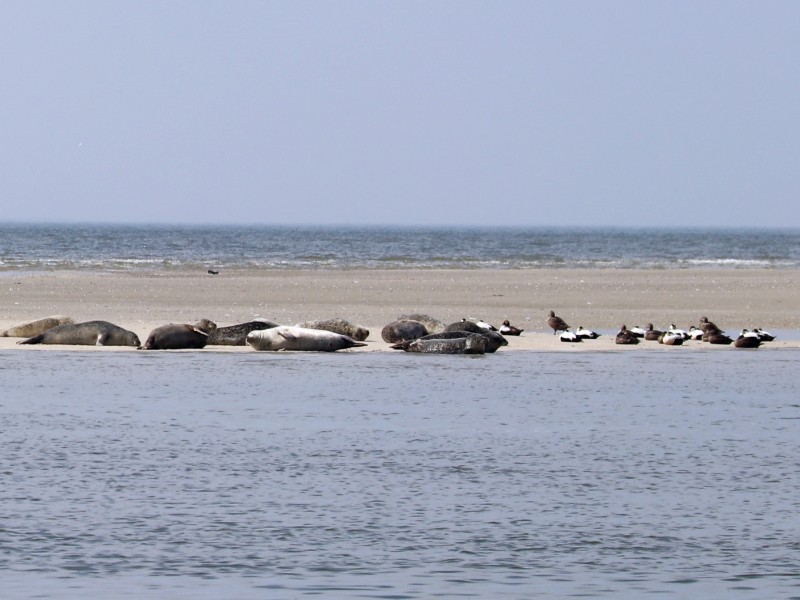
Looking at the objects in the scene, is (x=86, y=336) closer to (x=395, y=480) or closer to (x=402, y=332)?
(x=402, y=332)

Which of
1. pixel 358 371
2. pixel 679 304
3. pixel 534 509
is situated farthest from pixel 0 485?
pixel 679 304

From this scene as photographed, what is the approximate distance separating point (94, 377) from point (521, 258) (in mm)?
43595

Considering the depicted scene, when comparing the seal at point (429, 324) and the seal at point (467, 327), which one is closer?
the seal at point (467, 327)

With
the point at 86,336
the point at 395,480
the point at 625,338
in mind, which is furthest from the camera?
the point at 625,338

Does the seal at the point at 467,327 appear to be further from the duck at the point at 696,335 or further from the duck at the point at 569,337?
the duck at the point at 696,335

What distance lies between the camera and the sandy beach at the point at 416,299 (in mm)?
23594

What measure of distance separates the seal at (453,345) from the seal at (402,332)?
90 cm

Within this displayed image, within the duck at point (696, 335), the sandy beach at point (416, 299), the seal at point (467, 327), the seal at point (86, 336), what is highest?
the seal at point (467, 327)

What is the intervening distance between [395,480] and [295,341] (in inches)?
350

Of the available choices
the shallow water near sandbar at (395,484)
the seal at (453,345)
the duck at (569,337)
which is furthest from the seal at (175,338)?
the duck at (569,337)

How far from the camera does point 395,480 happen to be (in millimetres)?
9484

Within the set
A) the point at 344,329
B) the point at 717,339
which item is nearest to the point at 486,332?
the point at 344,329

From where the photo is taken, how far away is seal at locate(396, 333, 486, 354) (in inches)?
712

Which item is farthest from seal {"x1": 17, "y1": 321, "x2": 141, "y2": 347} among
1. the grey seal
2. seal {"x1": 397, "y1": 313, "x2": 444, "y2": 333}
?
seal {"x1": 397, "y1": 313, "x2": 444, "y2": 333}
